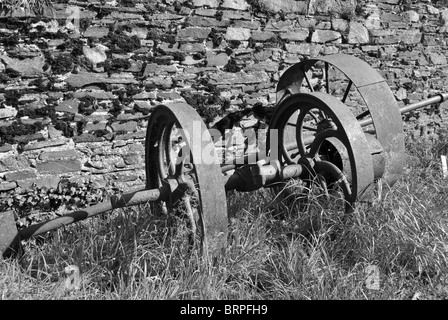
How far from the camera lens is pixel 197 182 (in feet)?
12.9

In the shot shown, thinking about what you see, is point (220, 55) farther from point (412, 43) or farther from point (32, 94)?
point (412, 43)

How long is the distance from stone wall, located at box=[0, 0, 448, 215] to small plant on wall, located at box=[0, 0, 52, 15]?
0.14ft

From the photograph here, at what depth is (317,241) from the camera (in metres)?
3.85

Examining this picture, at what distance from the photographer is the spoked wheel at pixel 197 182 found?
3.59 meters

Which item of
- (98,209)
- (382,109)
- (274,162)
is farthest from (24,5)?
(382,109)

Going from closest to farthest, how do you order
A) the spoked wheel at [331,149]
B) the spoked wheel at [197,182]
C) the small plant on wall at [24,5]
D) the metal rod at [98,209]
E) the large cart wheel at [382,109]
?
the spoked wheel at [197,182] → the metal rod at [98,209] → the spoked wheel at [331,149] → the large cart wheel at [382,109] → the small plant on wall at [24,5]

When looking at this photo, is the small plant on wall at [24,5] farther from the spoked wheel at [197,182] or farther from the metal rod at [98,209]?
the metal rod at [98,209]

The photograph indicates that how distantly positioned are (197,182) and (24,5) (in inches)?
87.5

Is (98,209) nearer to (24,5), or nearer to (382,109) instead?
(24,5)

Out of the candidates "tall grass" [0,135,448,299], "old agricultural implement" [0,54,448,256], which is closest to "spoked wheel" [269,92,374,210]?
"old agricultural implement" [0,54,448,256]

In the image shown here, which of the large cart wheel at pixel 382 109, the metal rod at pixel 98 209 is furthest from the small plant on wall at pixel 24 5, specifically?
the large cart wheel at pixel 382 109

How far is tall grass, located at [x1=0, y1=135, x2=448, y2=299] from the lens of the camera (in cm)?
345

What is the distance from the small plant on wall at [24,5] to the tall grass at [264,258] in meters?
1.89
